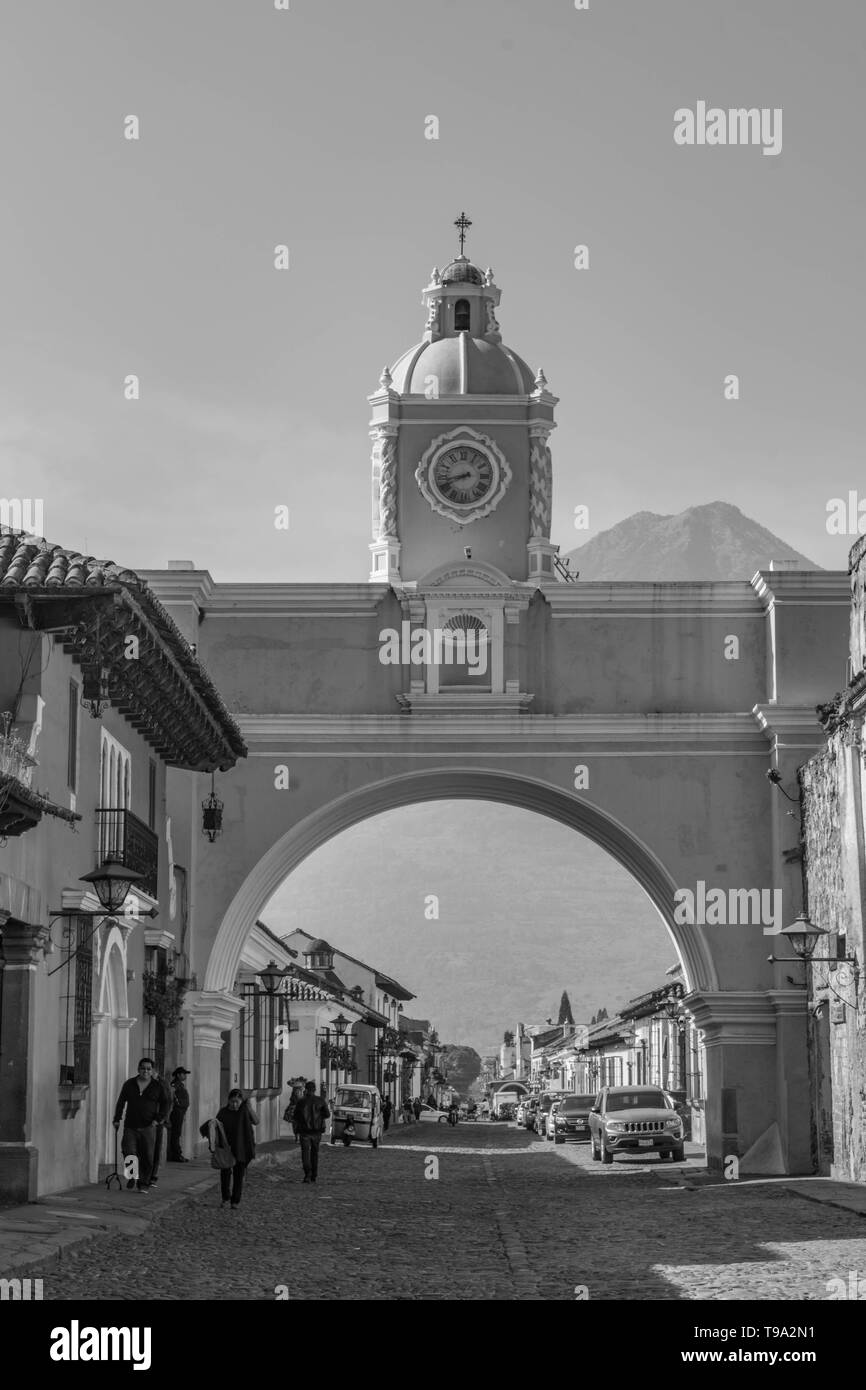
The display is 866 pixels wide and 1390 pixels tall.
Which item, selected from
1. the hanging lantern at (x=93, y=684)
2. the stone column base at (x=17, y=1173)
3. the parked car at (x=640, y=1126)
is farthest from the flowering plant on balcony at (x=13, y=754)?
the parked car at (x=640, y=1126)

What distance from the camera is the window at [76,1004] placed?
18.8 meters

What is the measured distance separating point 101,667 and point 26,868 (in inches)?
120

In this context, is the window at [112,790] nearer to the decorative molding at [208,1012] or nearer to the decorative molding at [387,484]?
the decorative molding at [208,1012]

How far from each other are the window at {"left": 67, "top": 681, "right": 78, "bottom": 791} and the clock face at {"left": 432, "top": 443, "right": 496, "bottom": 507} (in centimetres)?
1176

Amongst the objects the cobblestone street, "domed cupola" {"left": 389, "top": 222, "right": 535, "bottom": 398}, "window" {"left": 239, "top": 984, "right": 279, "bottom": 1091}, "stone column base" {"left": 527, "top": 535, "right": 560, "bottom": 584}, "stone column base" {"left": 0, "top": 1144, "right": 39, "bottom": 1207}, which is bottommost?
the cobblestone street

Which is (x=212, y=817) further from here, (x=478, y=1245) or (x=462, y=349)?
(x=478, y=1245)

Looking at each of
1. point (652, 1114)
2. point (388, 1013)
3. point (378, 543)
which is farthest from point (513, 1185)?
point (388, 1013)

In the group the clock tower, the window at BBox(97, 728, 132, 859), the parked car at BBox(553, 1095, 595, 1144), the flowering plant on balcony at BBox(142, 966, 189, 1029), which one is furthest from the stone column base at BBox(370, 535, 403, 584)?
the parked car at BBox(553, 1095, 595, 1144)

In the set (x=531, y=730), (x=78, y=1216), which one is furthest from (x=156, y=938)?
(x=78, y=1216)

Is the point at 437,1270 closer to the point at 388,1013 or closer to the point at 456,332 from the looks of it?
the point at 456,332

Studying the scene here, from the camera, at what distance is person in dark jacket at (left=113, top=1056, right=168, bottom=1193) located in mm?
18781

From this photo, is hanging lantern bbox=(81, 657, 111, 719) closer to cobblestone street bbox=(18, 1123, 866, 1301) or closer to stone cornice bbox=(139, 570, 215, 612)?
cobblestone street bbox=(18, 1123, 866, 1301)
